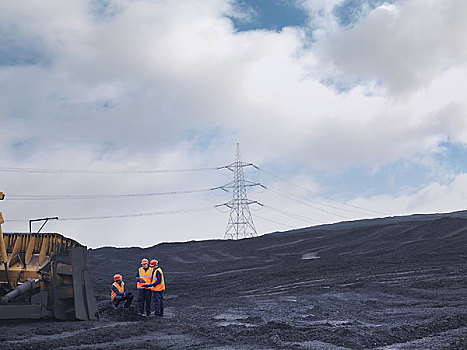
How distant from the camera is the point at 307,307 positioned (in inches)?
529

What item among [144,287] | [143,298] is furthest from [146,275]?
[143,298]

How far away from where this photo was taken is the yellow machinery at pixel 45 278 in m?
11.3

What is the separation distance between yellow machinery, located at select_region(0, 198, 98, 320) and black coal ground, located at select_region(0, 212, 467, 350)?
0.36 meters

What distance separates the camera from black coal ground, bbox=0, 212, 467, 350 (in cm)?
907

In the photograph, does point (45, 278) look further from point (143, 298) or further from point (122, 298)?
point (122, 298)

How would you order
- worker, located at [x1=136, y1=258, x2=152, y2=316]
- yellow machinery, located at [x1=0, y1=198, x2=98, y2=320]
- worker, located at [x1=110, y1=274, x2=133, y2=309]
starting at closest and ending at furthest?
yellow machinery, located at [x1=0, y1=198, x2=98, y2=320], worker, located at [x1=136, y1=258, x2=152, y2=316], worker, located at [x1=110, y1=274, x2=133, y2=309]

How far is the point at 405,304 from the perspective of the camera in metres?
13.7

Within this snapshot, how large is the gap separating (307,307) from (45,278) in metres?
5.86

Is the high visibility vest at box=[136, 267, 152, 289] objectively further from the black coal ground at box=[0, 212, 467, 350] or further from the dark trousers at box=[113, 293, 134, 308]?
the dark trousers at box=[113, 293, 134, 308]

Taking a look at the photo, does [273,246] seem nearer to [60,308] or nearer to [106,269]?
[106,269]

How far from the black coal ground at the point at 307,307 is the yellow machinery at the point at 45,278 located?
36 cm

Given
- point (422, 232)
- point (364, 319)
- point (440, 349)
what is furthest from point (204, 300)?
point (422, 232)

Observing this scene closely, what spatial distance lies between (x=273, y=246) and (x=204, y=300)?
2264 cm

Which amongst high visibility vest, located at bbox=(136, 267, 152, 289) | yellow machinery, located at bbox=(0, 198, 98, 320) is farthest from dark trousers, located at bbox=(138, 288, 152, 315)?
yellow machinery, located at bbox=(0, 198, 98, 320)
